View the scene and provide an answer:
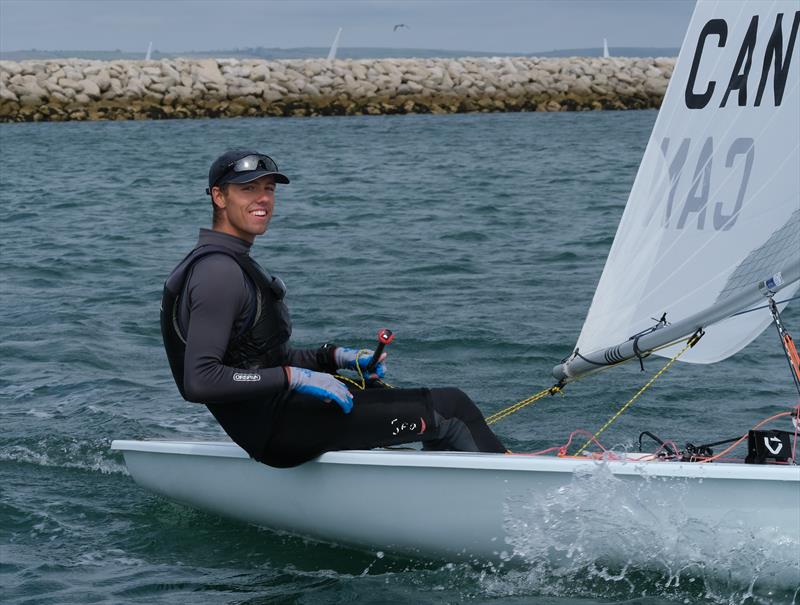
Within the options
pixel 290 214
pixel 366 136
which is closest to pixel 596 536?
pixel 290 214

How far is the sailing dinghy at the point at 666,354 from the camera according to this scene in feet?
10.8

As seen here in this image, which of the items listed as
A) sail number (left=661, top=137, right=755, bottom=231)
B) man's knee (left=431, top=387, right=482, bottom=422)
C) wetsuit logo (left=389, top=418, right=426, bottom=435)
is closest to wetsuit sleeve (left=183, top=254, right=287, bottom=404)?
wetsuit logo (left=389, top=418, right=426, bottom=435)

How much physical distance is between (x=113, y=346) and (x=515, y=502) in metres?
3.92

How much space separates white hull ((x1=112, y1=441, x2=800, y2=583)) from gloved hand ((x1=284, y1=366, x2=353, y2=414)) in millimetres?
266

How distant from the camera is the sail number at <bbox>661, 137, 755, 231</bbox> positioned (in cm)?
394

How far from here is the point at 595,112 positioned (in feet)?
108

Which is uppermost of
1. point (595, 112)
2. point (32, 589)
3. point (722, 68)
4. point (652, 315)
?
point (595, 112)

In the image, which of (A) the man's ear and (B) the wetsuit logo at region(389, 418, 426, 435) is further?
(B) the wetsuit logo at region(389, 418, 426, 435)

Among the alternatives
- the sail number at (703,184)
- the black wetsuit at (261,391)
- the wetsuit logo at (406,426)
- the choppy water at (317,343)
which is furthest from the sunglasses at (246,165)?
the sail number at (703,184)

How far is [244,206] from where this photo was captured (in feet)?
11.1

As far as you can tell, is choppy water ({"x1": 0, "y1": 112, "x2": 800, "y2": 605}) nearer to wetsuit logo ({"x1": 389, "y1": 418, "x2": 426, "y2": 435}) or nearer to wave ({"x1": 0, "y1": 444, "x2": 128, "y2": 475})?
wave ({"x1": 0, "y1": 444, "x2": 128, "y2": 475})

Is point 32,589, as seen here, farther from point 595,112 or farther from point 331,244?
point 595,112

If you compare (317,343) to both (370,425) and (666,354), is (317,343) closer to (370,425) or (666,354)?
(666,354)

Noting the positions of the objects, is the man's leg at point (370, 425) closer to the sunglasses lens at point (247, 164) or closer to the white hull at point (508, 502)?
the white hull at point (508, 502)
